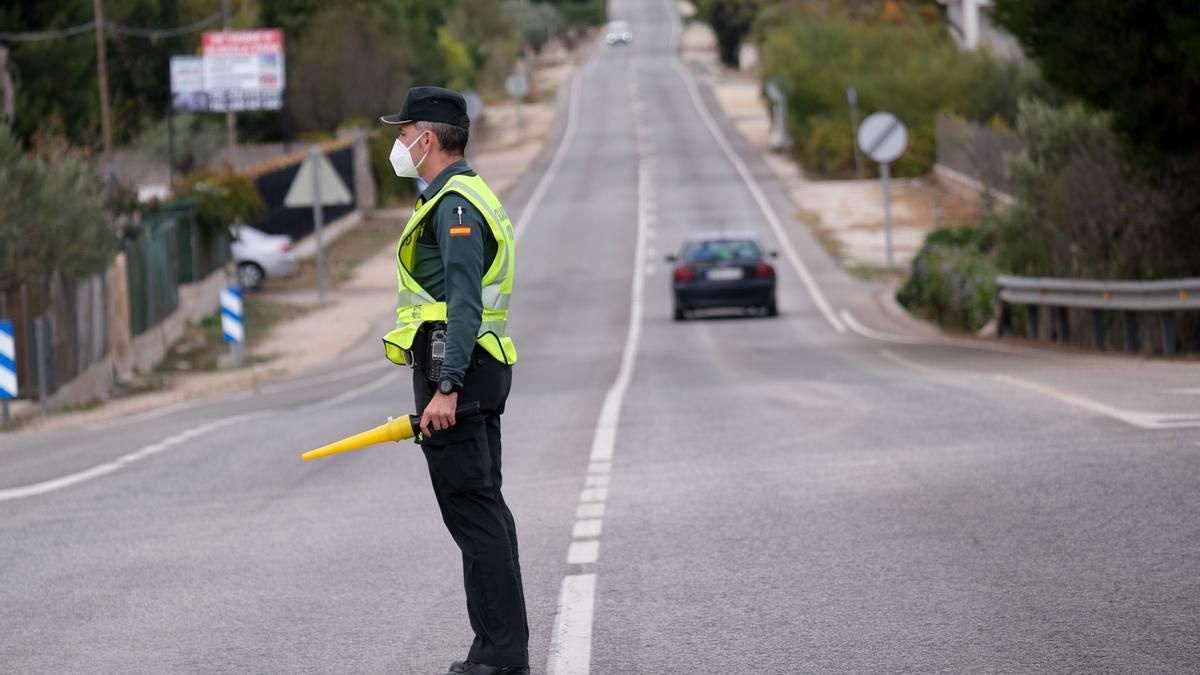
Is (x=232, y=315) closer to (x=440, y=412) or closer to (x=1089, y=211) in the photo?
(x=1089, y=211)

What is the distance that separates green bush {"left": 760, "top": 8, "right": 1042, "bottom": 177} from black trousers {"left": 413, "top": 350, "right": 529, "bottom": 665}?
160 ft

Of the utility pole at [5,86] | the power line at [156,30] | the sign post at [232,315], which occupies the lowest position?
the sign post at [232,315]

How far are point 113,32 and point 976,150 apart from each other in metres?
29.1

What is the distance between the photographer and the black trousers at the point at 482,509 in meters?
5.82

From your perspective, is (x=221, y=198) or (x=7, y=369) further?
(x=221, y=198)

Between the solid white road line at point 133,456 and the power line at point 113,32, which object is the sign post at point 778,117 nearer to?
the power line at point 113,32

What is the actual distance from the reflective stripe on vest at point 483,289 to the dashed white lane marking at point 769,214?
25.5 metres

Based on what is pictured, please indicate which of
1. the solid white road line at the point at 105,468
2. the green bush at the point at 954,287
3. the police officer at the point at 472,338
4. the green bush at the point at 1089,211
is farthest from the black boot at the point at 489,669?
the green bush at the point at 954,287

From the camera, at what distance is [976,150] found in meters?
50.6

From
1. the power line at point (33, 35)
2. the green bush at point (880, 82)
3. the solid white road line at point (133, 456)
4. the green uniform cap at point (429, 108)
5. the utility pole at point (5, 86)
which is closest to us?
the green uniform cap at point (429, 108)

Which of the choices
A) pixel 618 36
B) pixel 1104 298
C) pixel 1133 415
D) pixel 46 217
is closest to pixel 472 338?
pixel 1133 415

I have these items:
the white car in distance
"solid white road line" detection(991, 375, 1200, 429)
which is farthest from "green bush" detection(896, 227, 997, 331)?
the white car in distance

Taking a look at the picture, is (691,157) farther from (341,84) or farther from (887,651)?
(887,651)

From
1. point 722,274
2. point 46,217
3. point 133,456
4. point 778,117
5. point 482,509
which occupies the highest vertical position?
point 778,117
